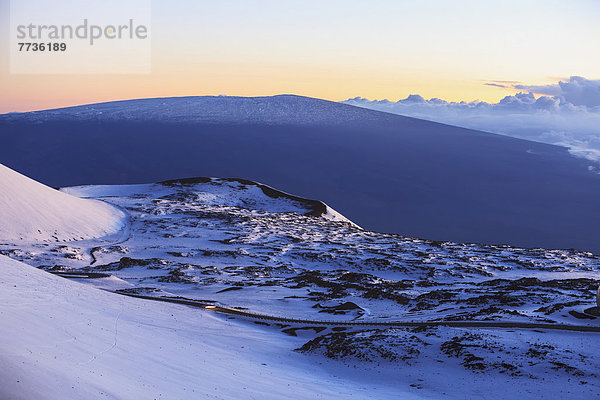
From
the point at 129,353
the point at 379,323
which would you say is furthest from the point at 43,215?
the point at 129,353

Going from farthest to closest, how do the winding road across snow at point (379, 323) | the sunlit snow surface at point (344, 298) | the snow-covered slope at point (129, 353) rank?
the winding road across snow at point (379, 323) < the sunlit snow surface at point (344, 298) < the snow-covered slope at point (129, 353)

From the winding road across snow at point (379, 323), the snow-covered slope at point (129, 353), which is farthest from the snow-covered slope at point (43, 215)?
the snow-covered slope at point (129, 353)

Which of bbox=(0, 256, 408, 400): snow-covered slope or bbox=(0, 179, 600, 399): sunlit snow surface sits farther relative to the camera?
bbox=(0, 179, 600, 399): sunlit snow surface

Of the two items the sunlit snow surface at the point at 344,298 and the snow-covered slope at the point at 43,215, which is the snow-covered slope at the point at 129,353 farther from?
the snow-covered slope at the point at 43,215

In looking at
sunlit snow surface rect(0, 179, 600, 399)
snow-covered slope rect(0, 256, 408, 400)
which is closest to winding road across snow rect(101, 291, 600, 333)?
sunlit snow surface rect(0, 179, 600, 399)

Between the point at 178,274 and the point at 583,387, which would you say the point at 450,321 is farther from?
A: the point at 178,274

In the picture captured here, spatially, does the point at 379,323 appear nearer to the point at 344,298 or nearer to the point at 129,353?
the point at 344,298

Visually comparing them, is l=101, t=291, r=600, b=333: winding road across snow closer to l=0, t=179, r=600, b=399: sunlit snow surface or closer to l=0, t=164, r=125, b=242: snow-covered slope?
l=0, t=179, r=600, b=399: sunlit snow surface
